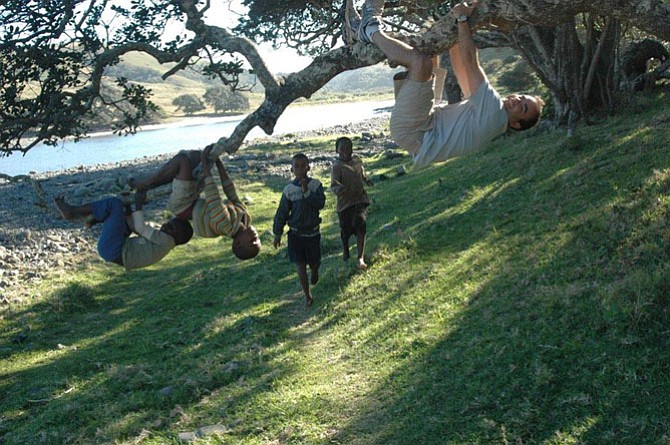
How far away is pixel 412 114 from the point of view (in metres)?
5.23

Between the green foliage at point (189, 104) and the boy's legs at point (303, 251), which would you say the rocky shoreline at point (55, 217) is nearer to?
the boy's legs at point (303, 251)

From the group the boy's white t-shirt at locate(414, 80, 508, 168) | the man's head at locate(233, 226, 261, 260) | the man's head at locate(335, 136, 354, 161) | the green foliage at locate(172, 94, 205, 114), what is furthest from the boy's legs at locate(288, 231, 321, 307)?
the green foliage at locate(172, 94, 205, 114)

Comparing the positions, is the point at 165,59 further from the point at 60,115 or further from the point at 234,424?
the point at 234,424

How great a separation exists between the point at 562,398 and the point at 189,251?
10.9 meters

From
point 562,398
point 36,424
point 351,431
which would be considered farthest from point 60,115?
point 562,398

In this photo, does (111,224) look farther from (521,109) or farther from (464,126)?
(521,109)

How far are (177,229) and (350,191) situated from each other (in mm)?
3297

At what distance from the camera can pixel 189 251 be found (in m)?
14.4

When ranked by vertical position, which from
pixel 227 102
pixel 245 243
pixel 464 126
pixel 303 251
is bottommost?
pixel 303 251

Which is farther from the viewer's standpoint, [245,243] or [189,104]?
[189,104]

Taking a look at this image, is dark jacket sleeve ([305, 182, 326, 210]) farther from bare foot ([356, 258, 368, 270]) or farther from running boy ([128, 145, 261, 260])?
running boy ([128, 145, 261, 260])

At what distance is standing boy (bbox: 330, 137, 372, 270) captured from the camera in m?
9.30

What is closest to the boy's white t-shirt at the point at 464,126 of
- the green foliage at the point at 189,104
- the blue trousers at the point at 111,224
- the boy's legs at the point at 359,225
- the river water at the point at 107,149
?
the blue trousers at the point at 111,224

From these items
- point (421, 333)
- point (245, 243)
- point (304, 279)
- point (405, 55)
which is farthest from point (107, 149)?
point (405, 55)
